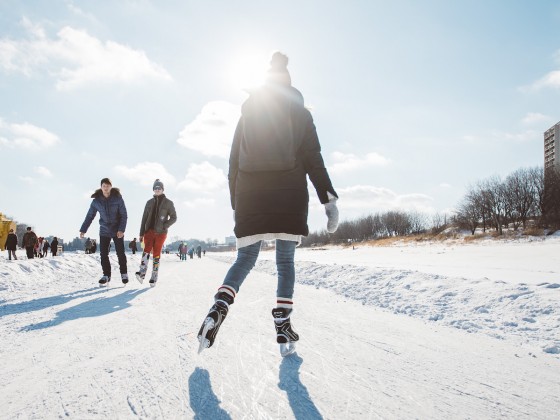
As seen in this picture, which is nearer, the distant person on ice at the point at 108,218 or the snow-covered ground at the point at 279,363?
the snow-covered ground at the point at 279,363

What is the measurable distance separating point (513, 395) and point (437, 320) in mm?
2033

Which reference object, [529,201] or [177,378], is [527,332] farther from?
[529,201]

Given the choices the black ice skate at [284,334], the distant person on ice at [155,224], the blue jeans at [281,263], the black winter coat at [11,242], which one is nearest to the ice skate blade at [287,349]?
the black ice skate at [284,334]

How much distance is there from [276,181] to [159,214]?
4.79 m

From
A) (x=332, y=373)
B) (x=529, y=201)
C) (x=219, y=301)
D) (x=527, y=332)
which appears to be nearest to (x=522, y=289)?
(x=527, y=332)

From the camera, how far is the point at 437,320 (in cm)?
349

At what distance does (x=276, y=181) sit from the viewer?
93.7 inches

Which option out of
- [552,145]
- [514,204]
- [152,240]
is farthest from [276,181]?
[552,145]

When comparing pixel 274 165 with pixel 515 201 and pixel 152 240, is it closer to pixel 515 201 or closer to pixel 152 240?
pixel 152 240

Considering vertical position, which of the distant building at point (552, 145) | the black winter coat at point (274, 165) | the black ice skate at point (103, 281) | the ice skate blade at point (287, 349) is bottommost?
the black ice skate at point (103, 281)

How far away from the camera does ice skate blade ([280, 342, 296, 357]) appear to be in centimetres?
204

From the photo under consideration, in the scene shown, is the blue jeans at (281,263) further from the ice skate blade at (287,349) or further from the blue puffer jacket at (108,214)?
the blue puffer jacket at (108,214)

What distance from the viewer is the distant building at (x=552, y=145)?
98.3 m

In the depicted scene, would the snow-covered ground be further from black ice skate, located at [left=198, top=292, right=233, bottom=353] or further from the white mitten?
the white mitten
